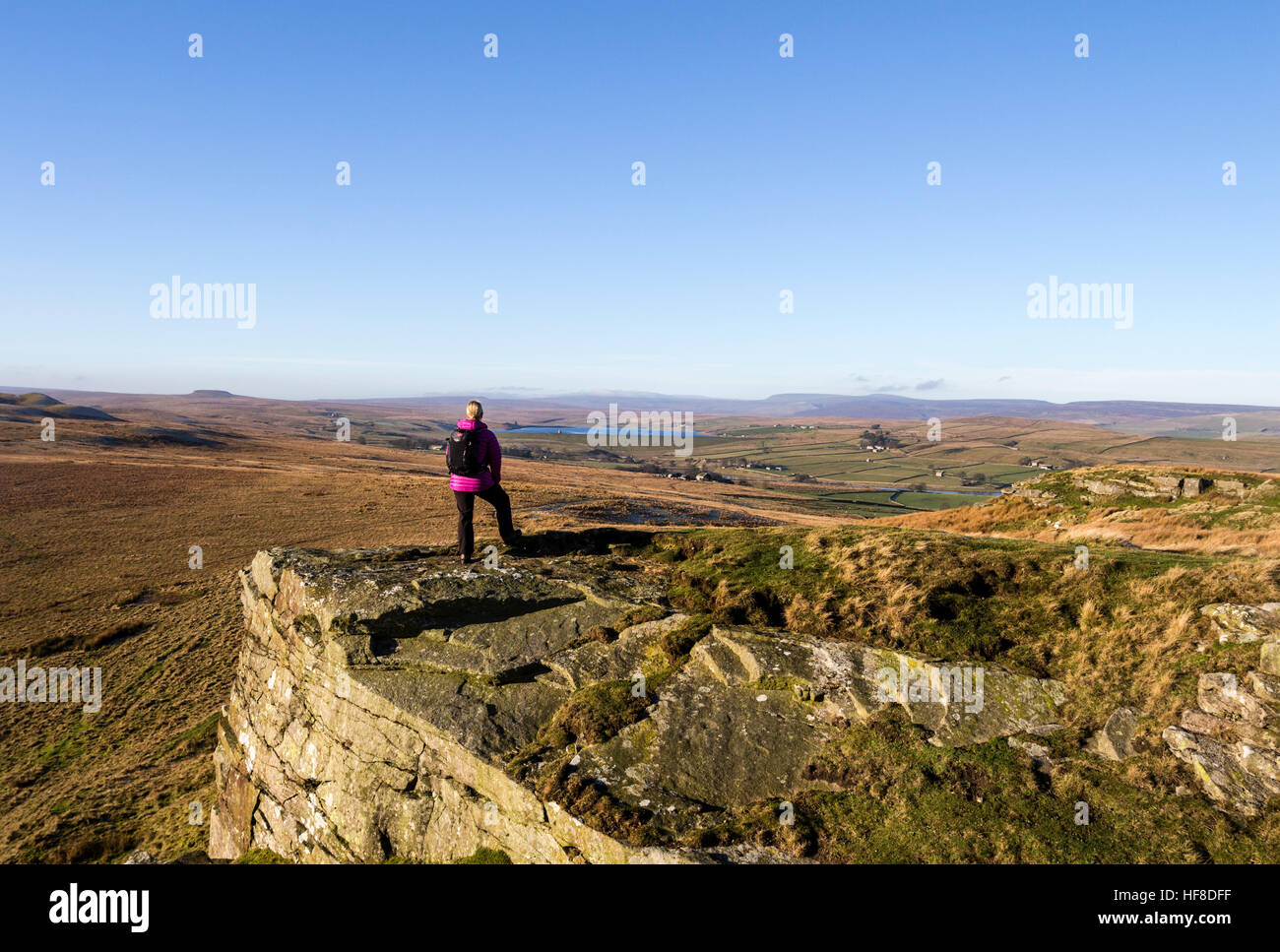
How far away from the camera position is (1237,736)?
8.06m

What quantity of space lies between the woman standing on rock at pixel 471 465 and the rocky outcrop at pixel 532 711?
133 centimetres

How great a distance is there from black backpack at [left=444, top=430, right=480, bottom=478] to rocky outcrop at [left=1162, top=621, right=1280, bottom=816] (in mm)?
12748

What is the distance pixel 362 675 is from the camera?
12.0 meters

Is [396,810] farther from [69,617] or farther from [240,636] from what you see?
[69,617]

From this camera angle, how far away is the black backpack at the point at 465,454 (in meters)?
13.8

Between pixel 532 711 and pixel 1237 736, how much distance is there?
9.99m
